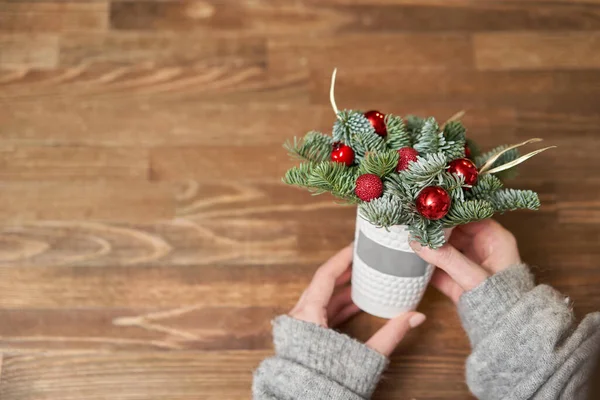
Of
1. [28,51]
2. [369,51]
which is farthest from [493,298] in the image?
[28,51]

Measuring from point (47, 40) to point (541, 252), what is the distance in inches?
41.5

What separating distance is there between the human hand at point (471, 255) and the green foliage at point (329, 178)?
0.38 ft

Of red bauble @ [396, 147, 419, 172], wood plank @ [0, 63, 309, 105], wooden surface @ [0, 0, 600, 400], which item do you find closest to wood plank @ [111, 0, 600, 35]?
wooden surface @ [0, 0, 600, 400]

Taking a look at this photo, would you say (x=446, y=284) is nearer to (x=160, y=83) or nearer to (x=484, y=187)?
(x=484, y=187)

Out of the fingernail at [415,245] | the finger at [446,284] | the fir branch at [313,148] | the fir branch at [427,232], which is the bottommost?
the finger at [446,284]

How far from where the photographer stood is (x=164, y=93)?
124 cm

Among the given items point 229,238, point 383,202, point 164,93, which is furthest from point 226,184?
point 383,202

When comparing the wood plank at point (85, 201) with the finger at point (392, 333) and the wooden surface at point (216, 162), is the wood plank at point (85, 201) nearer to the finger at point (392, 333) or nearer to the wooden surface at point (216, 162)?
the wooden surface at point (216, 162)

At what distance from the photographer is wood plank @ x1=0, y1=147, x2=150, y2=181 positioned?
1.16 metres

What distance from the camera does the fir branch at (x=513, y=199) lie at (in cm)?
77

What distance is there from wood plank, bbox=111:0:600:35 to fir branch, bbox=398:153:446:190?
0.67 metres

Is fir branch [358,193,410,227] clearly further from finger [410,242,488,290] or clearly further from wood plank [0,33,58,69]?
wood plank [0,33,58,69]

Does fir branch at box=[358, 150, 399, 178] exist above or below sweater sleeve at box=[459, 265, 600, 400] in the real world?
above

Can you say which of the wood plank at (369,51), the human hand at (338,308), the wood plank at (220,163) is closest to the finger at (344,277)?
the human hand at (338,308)
